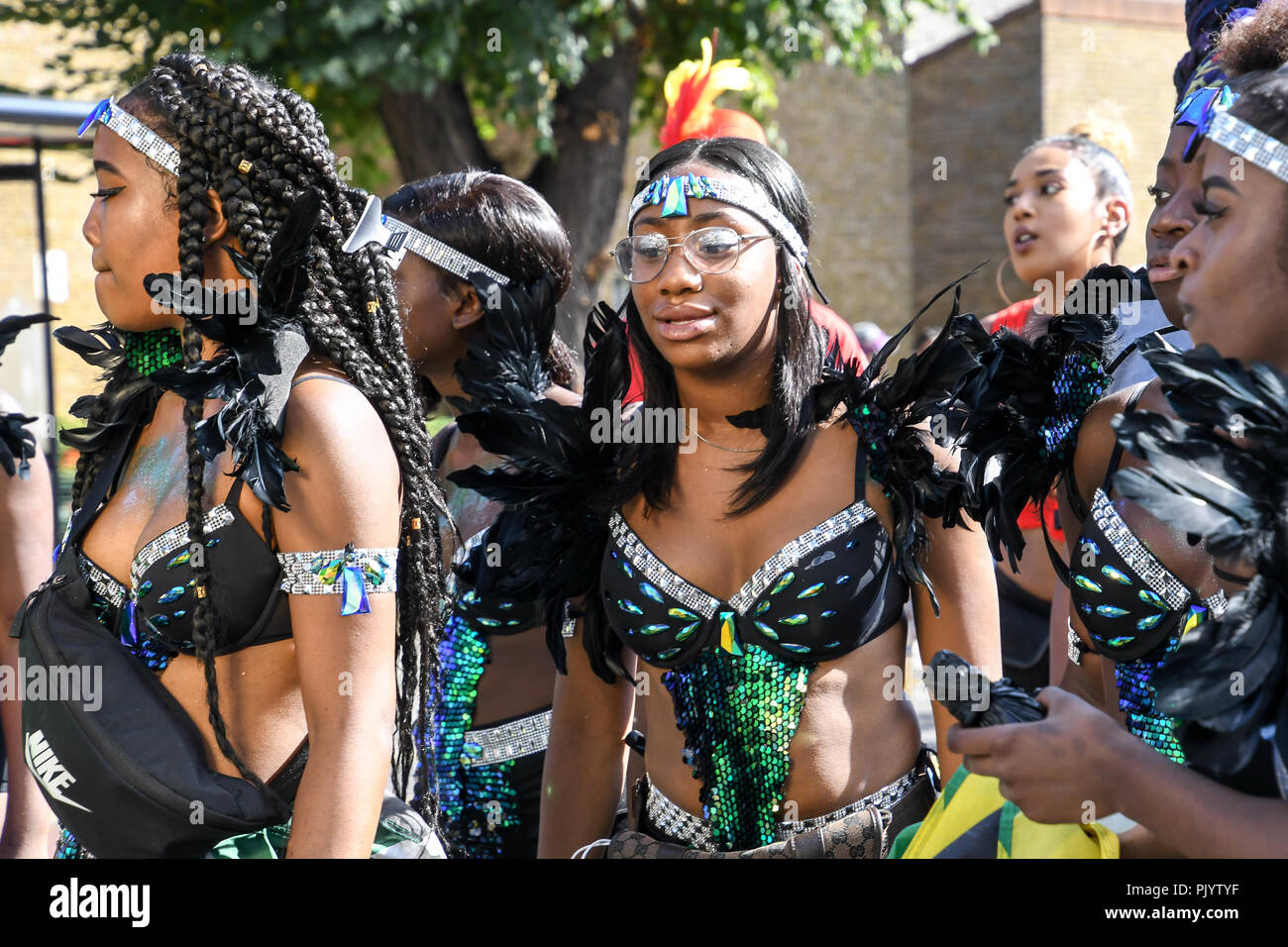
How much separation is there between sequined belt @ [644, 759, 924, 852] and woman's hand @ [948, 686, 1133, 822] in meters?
0.66

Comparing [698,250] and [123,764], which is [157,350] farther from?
[698,250]

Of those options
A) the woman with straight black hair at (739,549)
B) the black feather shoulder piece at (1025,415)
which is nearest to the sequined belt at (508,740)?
the woman with straight black hair at (739,549)

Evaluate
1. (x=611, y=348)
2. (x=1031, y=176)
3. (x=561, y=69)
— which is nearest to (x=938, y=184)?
(x=561, y=69)

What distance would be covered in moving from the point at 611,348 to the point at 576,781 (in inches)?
33.9

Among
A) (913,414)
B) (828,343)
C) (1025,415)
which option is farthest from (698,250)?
(1025,415)

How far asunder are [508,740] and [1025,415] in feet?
4.42

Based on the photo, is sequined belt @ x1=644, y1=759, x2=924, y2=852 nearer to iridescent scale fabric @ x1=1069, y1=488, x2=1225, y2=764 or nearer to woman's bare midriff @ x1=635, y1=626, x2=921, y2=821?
woman's bare midriff @ x1=635, y1=626, x2=921, y2=821

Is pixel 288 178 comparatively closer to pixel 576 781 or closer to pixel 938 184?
pixel 576 781

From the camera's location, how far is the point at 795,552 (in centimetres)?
230

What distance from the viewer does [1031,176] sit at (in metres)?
4.69

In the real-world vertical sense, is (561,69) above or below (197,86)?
above

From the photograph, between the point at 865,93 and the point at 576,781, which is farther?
the point at 865,93

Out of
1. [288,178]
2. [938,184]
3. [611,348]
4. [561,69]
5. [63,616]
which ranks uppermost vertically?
[938,184]

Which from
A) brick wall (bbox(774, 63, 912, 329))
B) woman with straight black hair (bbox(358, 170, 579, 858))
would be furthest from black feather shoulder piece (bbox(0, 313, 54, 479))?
brick wall (bbox(774, 63, 912, 329))
